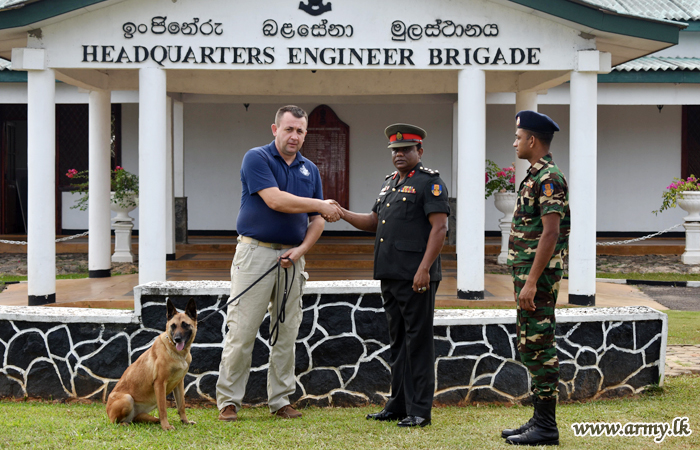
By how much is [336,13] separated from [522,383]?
218 inches

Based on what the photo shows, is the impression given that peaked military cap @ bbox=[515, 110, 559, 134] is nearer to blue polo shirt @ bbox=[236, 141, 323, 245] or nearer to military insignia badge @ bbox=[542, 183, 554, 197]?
military insignia badge @ bbox=[542, 183, 554, 197]

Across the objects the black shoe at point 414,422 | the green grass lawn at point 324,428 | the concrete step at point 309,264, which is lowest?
the green grass lawn at point 324,428

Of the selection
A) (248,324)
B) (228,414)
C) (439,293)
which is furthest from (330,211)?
(439,293)

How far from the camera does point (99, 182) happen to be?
10828mm

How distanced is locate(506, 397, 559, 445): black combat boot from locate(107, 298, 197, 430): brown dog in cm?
206

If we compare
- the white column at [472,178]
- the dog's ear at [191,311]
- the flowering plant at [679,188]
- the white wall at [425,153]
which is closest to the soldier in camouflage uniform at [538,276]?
the dog's ear at [191,311]

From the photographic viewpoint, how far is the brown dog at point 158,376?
Result: 423 centimetres

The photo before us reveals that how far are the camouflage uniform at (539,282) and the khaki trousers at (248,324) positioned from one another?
1.52m

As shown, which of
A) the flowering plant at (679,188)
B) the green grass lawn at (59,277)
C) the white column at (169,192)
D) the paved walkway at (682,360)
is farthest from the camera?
the flowering plant at (679,188)

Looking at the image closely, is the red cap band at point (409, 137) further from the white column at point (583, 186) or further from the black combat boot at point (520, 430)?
the white column at point (583, 186)

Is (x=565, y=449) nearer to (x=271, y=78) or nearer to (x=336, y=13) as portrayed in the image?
(x=336, y=13)

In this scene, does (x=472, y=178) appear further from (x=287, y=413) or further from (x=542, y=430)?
(x=542, y=430)

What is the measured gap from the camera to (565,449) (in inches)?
156

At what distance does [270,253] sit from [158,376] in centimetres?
104
